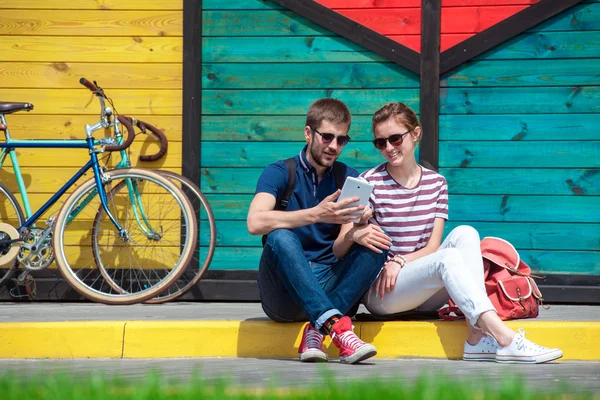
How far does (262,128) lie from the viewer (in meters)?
6.76

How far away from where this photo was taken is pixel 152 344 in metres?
4.79

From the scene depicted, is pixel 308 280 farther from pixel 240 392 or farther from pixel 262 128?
pixel 262 128

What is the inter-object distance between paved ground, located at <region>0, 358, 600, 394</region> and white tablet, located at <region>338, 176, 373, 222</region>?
74 centimetres

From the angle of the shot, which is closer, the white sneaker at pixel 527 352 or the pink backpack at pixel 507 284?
the white sneaker at pixel 527 352

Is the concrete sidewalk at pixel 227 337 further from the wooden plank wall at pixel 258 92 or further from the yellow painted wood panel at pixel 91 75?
the yellow painted wood panel at pixel 91 75

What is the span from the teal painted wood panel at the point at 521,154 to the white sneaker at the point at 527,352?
2.54 meters

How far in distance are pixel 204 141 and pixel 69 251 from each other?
126 centimetres

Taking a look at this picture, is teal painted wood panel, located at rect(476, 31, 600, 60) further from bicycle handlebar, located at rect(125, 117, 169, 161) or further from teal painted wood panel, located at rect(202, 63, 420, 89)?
bicycle handlebar, located at rect(125, 117, 169, 161)

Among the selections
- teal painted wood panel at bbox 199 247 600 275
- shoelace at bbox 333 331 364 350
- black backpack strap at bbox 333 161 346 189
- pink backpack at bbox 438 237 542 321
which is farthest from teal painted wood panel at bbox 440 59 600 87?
shoelace at bbox 333 331 364 350

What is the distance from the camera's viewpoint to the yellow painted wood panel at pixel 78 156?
680 centimetres

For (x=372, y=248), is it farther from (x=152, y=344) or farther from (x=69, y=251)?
(x=69, y=251)

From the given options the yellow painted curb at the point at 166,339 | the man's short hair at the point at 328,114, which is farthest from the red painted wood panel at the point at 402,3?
the yellow painted curb at the point at 166,339

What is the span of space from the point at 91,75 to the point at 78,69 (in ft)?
0.35

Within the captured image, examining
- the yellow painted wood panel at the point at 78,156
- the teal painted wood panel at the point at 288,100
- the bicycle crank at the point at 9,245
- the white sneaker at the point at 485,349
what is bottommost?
the white sneaker at the point at 485,349
